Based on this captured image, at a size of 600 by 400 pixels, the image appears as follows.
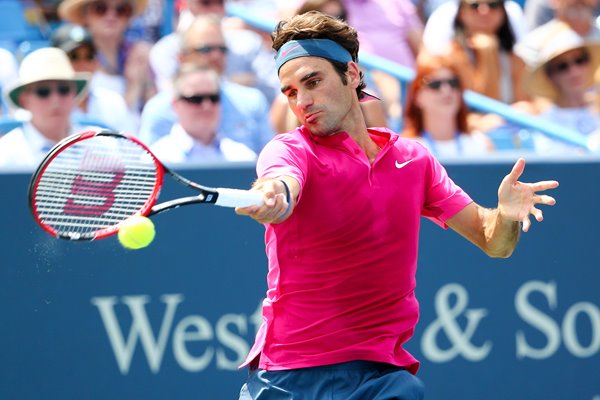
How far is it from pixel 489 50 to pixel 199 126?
226 centimetres

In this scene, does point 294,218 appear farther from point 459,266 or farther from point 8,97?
point 8,97

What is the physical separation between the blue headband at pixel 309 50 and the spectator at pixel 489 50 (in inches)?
154

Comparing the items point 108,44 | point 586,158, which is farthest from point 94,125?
point 586,158

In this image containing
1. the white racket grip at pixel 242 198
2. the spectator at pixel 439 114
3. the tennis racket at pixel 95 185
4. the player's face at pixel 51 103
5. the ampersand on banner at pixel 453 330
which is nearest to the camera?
the white racket grip at pixel 242 198

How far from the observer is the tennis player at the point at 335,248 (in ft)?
11.6

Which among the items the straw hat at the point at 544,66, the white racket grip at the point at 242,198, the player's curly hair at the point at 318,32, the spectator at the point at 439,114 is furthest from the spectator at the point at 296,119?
the white racket grip at the point at 242,198

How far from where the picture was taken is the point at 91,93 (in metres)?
7.24

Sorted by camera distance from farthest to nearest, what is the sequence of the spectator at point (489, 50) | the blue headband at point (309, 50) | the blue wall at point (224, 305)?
the spectator at point (489, 50)
the blue wall at point (224, 305)
the blue headband at point (309, 50)

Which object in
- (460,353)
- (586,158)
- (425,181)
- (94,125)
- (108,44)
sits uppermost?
(108,44)

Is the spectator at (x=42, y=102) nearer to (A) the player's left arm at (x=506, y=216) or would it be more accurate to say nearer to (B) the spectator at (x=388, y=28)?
(B) the spectator at (x=388, y=28)

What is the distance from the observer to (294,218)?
3523 mm

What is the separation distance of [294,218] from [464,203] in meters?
0.69

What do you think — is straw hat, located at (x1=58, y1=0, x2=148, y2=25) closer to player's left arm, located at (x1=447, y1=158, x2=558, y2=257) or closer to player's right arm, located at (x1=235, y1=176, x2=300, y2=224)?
player's left arm, located at (x1=447, y1=158, x2=558, y2=257)

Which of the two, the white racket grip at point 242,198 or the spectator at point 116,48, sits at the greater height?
the spectator at point 116,48
